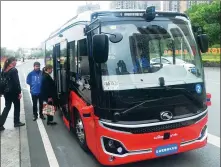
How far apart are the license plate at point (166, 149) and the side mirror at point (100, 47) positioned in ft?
5.16

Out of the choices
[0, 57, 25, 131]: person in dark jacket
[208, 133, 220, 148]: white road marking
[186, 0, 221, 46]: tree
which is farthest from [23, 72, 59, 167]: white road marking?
[186, 0, 221, 46]: tree

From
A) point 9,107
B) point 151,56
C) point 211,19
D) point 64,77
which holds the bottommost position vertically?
point 9,107

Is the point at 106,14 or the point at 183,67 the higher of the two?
the point at 106,14

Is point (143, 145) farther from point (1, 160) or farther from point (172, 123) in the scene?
point (1, 160)

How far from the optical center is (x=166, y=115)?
4.18 m

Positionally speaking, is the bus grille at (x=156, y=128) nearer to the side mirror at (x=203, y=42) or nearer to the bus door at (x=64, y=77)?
the side mirror at (x=203, y=42)

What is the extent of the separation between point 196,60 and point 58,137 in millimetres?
3427

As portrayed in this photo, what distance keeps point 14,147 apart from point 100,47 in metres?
2.95

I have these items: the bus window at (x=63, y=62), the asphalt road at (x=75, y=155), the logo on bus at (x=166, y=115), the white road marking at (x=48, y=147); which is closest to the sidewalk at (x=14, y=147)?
the asphalt road at (x=75, y=155)

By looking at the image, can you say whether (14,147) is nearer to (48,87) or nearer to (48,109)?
(48,109)

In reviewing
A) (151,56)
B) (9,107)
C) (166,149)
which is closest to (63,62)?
(9,107)

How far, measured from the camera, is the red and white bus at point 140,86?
404 centimetres

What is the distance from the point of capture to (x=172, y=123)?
4230 millimetres

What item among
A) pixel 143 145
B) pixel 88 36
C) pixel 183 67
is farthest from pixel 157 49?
pixel 143 145
